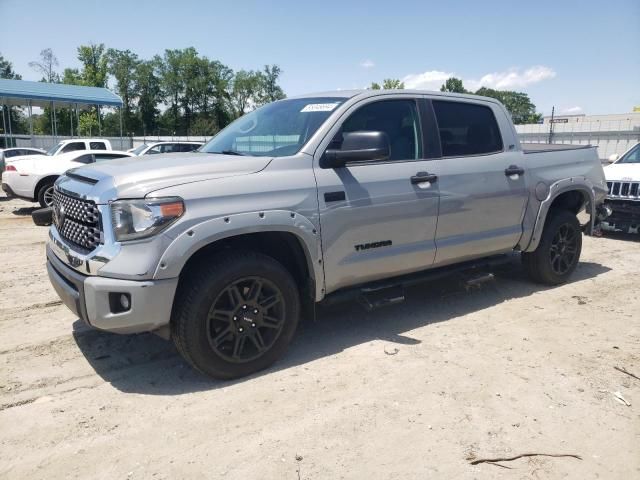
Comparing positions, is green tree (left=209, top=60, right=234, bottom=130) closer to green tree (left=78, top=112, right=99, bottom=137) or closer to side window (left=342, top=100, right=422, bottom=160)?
green tree (left=78, top=112, right=99, bottom=137)

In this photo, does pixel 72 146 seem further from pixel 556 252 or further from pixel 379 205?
pixel 556 252

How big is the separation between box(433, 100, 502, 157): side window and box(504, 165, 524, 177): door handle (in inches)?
8.5

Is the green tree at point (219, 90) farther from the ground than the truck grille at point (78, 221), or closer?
farther from the ground

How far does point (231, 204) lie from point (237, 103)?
85446 millimetres

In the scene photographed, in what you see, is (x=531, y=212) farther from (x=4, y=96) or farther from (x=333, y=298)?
(x=4, y=96)

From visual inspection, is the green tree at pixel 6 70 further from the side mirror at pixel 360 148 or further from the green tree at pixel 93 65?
the side mirror at pixel 360 148

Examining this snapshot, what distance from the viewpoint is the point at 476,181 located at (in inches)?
176

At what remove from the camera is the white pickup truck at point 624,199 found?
25.6ft

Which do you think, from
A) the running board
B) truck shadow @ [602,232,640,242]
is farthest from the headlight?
truck shadow @ [602,232,640,242]

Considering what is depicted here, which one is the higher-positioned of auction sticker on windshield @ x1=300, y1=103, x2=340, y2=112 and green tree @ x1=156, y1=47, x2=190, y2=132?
green tree @ x1=156, y1=47, x2=190, y2=132

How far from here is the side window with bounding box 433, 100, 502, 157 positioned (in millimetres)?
4406

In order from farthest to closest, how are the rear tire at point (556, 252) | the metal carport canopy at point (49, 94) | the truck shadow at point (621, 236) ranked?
the metal carport canopy at point (49, 94)
the truck shadow at point (621, 236)
the rear tire at point (556, 252)

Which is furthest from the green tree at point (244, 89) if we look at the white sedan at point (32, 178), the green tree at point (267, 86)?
the white sedan at point (32, 178)

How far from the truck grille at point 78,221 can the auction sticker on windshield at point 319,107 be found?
181 cm
